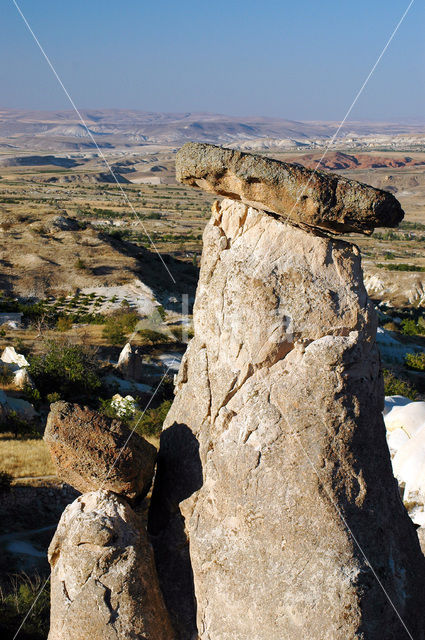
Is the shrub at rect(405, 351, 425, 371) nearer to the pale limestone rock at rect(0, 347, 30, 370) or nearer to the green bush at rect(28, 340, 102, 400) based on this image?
the green bush at rect(28, 340, 102, 400)

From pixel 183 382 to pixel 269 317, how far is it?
1.26 m

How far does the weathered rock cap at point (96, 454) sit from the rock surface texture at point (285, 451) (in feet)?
1.31

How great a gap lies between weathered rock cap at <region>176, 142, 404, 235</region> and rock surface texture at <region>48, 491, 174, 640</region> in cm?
292

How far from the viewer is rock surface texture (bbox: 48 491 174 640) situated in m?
4.58

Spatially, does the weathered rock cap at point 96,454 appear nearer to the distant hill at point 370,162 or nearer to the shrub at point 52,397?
the shrub at point 52,397

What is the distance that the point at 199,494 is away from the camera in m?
5.08

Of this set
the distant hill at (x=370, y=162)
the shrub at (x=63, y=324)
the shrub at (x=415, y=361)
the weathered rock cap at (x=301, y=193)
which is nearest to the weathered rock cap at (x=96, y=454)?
the weathered rock cap at (x=301, y=193)

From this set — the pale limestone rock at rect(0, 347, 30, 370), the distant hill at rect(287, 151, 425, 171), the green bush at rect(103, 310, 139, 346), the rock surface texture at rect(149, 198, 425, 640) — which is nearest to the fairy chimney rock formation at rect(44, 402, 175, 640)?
the rock surface texture at rect(149, 198, 425, 640)

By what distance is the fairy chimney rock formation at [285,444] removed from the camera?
4.54m

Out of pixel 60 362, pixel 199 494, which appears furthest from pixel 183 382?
pixel 60 362

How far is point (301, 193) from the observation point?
192 inches

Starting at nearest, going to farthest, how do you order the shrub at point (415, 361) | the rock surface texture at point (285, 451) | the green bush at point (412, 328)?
the rock surface texture at point (285, 451) → the shrub at point (415, 361) → the green bush at point (412, 328)

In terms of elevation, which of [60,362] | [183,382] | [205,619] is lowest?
[60,362]

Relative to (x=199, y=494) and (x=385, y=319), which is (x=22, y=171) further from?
(x=199, y=494)
